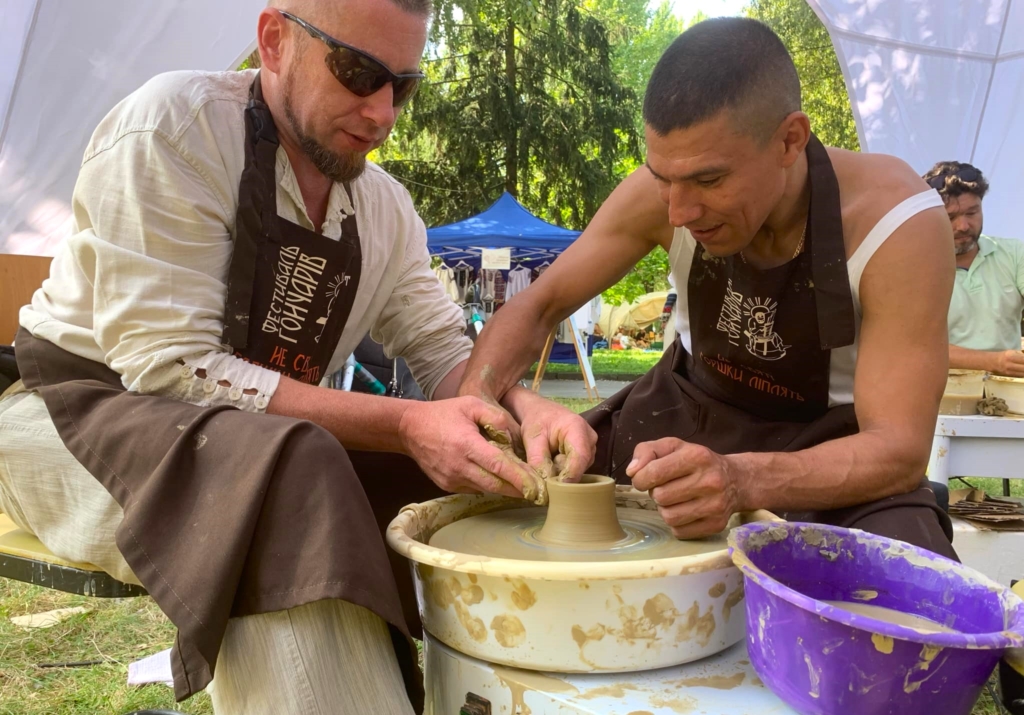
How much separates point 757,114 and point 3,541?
1.77 metres

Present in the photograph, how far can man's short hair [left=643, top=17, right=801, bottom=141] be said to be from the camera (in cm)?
165

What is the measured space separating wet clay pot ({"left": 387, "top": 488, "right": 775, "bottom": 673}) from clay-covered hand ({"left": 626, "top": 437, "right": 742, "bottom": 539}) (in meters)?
0.16

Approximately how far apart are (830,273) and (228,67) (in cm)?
535

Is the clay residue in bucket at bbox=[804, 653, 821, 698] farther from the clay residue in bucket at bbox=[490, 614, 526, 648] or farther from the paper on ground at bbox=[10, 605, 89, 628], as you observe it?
the paper on ground at bbox=[10, 605, 89, 628]

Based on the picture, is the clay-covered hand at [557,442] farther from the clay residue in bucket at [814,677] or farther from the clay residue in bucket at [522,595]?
the clay residue in bucket at [814,677]

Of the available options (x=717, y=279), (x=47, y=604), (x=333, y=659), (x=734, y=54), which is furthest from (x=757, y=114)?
(x=47, y=604)

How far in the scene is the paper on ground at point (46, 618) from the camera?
2684 mm

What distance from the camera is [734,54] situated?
170cm

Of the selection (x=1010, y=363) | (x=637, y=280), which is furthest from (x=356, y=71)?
(x=637, y=280)

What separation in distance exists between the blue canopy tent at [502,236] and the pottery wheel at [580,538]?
7.64 metres

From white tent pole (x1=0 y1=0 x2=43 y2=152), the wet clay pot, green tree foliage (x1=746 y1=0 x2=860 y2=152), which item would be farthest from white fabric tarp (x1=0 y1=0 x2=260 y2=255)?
green tree foliage (x1=746 y1=0 x2=860 y2=152)

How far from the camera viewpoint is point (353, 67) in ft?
5.67

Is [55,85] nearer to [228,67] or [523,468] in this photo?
[228,67]

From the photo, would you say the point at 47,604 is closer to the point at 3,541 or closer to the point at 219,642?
the point at 3,541
